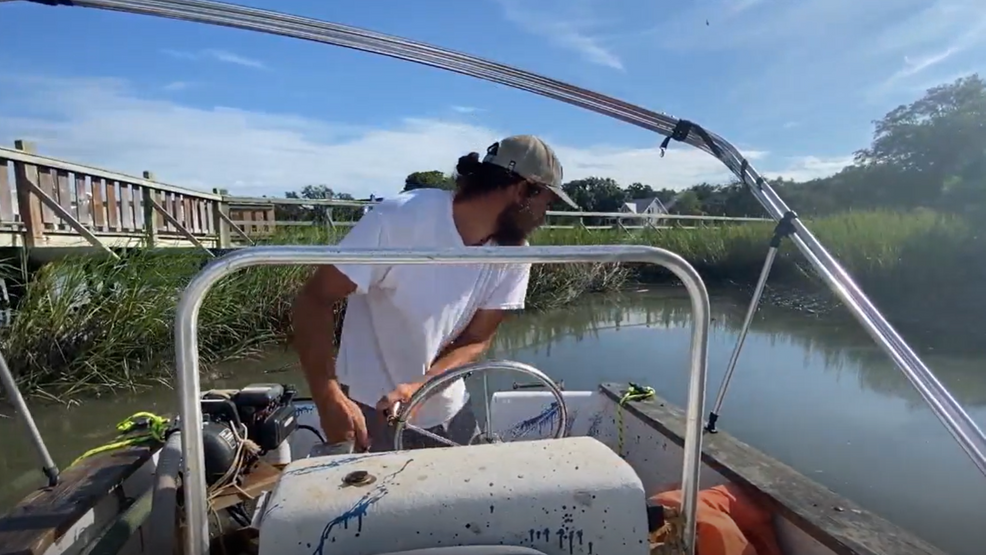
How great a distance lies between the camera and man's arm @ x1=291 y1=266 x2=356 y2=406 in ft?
5.30

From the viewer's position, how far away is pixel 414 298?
174cm

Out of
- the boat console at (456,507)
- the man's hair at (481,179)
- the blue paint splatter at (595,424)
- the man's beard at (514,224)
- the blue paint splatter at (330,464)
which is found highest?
the man's hair at (481,179)

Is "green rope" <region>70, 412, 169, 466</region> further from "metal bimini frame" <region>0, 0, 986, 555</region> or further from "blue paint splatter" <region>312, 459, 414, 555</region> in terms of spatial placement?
"blue paint splatter" <region>312, 459, 414, 555</region>

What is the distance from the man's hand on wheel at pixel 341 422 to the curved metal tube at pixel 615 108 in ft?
3.35

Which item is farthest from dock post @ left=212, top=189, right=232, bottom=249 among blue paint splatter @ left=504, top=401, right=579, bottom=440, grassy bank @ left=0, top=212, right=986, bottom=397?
blue paint splatter @ left=504, top=401, right=579, bottom=440

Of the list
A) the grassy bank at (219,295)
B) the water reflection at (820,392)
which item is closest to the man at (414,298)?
the water reflection at (820,392)

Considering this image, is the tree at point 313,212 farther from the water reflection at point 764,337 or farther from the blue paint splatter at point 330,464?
the blue paint splatter at point 330,464

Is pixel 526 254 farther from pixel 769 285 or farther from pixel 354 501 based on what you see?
pixel 769 285

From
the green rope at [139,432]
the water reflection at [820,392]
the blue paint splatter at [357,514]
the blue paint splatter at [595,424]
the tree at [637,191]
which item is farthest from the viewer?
the tree at [637,191]

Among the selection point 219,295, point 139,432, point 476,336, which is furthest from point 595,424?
point 219,295

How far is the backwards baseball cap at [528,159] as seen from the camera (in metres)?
1.77

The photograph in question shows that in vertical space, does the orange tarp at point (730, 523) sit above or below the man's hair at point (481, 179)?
below

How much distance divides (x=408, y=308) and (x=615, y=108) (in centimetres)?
102

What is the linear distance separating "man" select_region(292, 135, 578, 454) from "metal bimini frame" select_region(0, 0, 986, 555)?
357 mm
